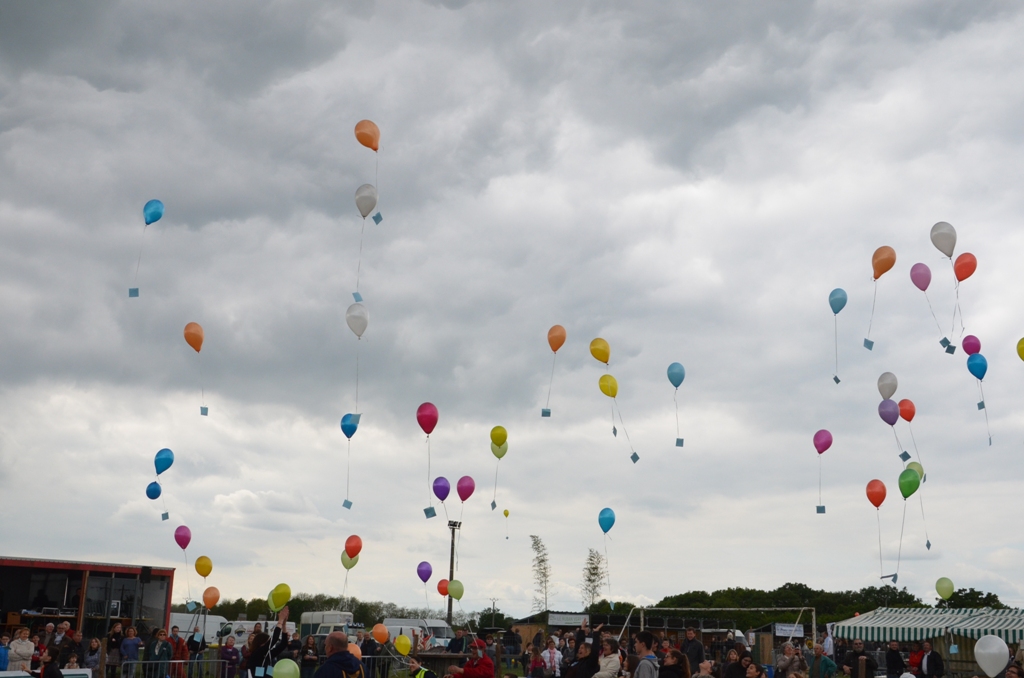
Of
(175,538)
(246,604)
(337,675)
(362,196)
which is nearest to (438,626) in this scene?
(175,538)

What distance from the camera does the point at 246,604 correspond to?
6328 cm

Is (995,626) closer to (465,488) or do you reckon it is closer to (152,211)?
(465,488)

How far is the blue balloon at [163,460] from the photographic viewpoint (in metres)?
15.0

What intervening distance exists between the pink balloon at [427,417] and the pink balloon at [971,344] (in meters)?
9.26

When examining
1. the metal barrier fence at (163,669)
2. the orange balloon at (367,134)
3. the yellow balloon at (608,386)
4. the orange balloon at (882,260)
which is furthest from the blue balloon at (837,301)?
the metal barrier fence at (163,669)

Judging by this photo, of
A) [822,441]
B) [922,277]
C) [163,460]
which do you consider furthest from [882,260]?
[163,460]

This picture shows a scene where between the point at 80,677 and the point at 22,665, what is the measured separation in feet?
2.50

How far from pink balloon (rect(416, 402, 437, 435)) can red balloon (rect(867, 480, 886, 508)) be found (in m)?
7.84

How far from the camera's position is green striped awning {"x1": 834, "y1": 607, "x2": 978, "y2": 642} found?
77.6 ft

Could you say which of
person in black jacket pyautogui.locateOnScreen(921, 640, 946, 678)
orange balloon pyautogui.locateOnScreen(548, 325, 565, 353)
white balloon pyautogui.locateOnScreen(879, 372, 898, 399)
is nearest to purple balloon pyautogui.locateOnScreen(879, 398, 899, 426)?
white balloon pyautogui.locateOnScreen(879, 372, 898, 399)

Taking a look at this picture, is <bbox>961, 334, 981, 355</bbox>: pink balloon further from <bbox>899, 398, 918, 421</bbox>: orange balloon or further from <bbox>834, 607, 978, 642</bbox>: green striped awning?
<bbox>834, 607, 978, 642</bbox>: green striped awning

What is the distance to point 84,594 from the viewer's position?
2144 centimetres

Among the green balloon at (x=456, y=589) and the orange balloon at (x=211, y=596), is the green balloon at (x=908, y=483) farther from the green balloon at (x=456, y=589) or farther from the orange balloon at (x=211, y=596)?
the orange balloon at (x=211, y=596)

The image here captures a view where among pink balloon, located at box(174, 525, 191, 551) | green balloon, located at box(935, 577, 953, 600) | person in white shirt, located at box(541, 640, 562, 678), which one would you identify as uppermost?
pink balloon, located at box(174, 525, 191, 551)
